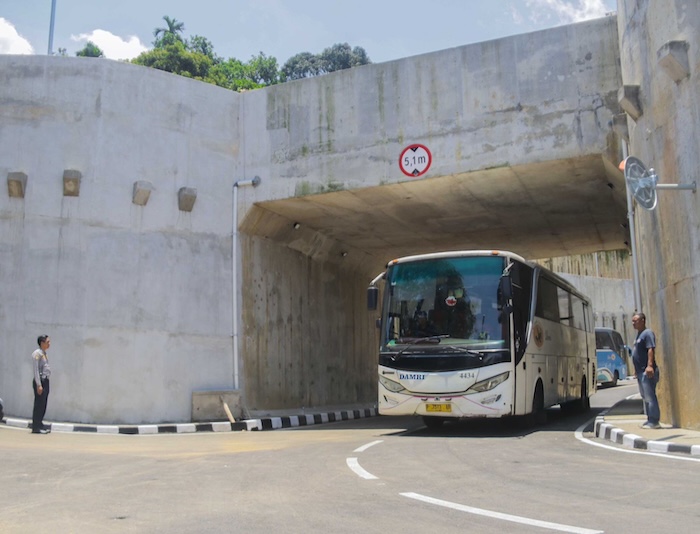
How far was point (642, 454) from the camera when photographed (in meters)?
8.59

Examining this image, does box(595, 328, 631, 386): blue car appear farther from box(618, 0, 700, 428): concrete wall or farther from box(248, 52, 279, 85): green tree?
box(248, 52, 279, 85): green tree

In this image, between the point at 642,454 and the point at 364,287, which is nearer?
the point at 642,454

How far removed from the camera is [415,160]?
1514cm

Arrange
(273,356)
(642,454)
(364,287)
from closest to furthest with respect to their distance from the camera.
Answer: (642,454), (273,356), (364,287)

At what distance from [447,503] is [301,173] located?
1141 centimetres

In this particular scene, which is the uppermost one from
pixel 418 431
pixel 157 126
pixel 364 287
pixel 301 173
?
pixel 157 126

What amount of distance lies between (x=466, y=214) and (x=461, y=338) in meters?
6.99

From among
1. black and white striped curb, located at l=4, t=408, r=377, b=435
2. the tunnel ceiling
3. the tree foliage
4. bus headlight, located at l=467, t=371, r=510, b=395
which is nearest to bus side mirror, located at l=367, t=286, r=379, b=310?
bus headlight, located at l=467, t=371, r=510, b=395

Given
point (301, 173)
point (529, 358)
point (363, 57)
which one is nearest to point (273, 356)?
point (301, 173)

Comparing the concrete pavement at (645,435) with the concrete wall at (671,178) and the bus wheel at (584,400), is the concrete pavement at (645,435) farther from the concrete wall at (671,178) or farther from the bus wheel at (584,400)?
the bus wheel at (584,400)

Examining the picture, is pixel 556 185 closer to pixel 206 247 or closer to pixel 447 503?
pixel 206 247

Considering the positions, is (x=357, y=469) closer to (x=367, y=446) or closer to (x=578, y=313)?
(x=367, y=446)

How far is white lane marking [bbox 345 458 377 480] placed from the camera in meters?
7.24

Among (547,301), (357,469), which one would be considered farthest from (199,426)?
(357,469)
